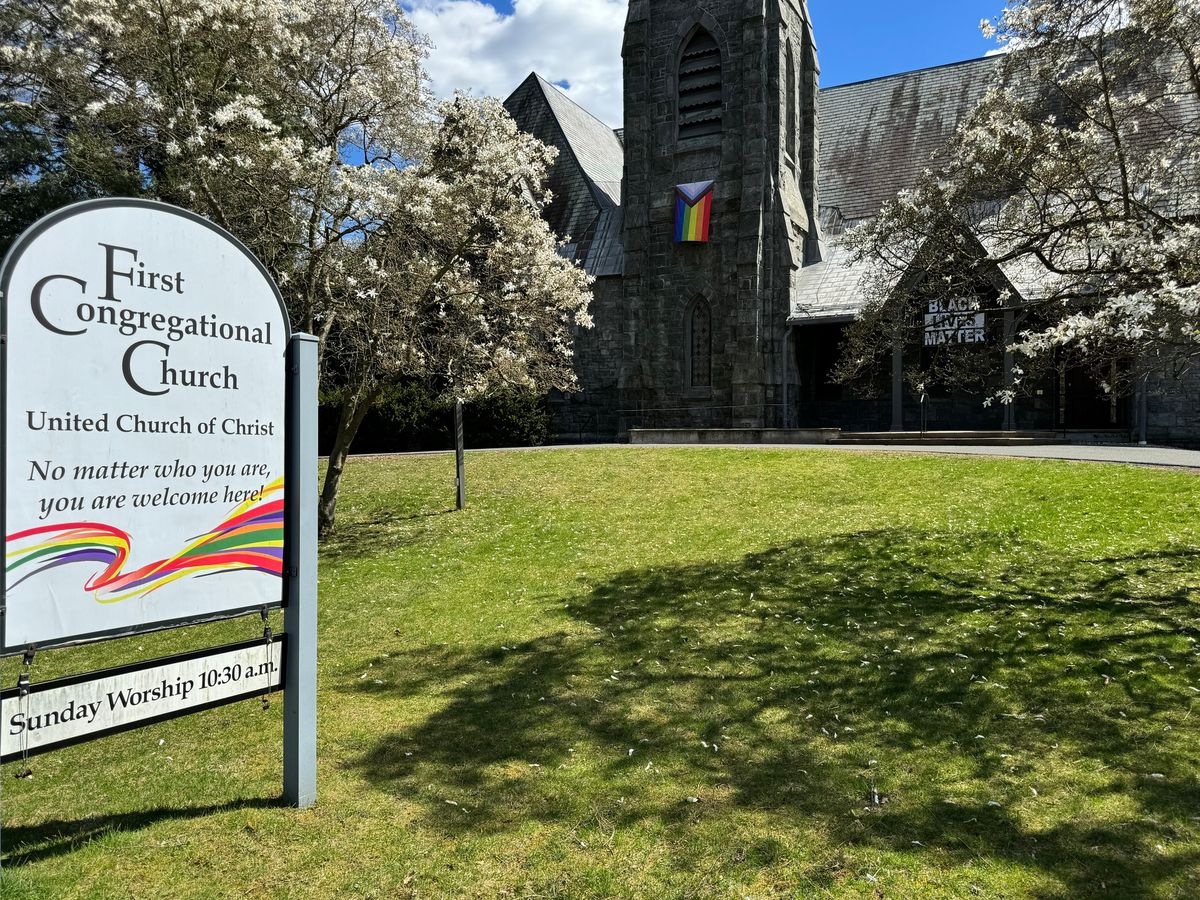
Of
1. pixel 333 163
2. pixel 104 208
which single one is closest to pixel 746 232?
pixel 333 163

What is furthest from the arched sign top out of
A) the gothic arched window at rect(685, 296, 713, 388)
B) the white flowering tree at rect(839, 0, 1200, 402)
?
the gothic arched window at rect(685, 296, 713, 388)

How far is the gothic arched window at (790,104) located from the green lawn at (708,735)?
20518 mm

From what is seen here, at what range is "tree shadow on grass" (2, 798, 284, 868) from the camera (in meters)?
3.74

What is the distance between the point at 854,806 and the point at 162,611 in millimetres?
3666

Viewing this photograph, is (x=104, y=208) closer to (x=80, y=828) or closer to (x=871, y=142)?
(x=80, y=828)

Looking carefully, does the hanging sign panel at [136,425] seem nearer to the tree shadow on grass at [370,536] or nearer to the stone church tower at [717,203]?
the tree shadow on grass at [370,536]

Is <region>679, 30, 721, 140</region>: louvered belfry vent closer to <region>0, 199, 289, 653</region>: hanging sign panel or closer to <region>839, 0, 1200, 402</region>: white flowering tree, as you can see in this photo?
<region>839, 0, 1200, 402</region>: white flowering tree

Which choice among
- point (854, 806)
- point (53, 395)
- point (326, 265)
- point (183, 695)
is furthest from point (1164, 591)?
point (326, 265)

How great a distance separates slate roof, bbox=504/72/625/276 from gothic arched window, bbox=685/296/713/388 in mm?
3463

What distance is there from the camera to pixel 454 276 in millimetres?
12750

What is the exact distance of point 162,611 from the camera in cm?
359

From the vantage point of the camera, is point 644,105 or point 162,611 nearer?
point 162,611

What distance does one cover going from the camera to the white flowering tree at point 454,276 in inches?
457

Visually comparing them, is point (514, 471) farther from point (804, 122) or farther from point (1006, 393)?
point (804, 122)
